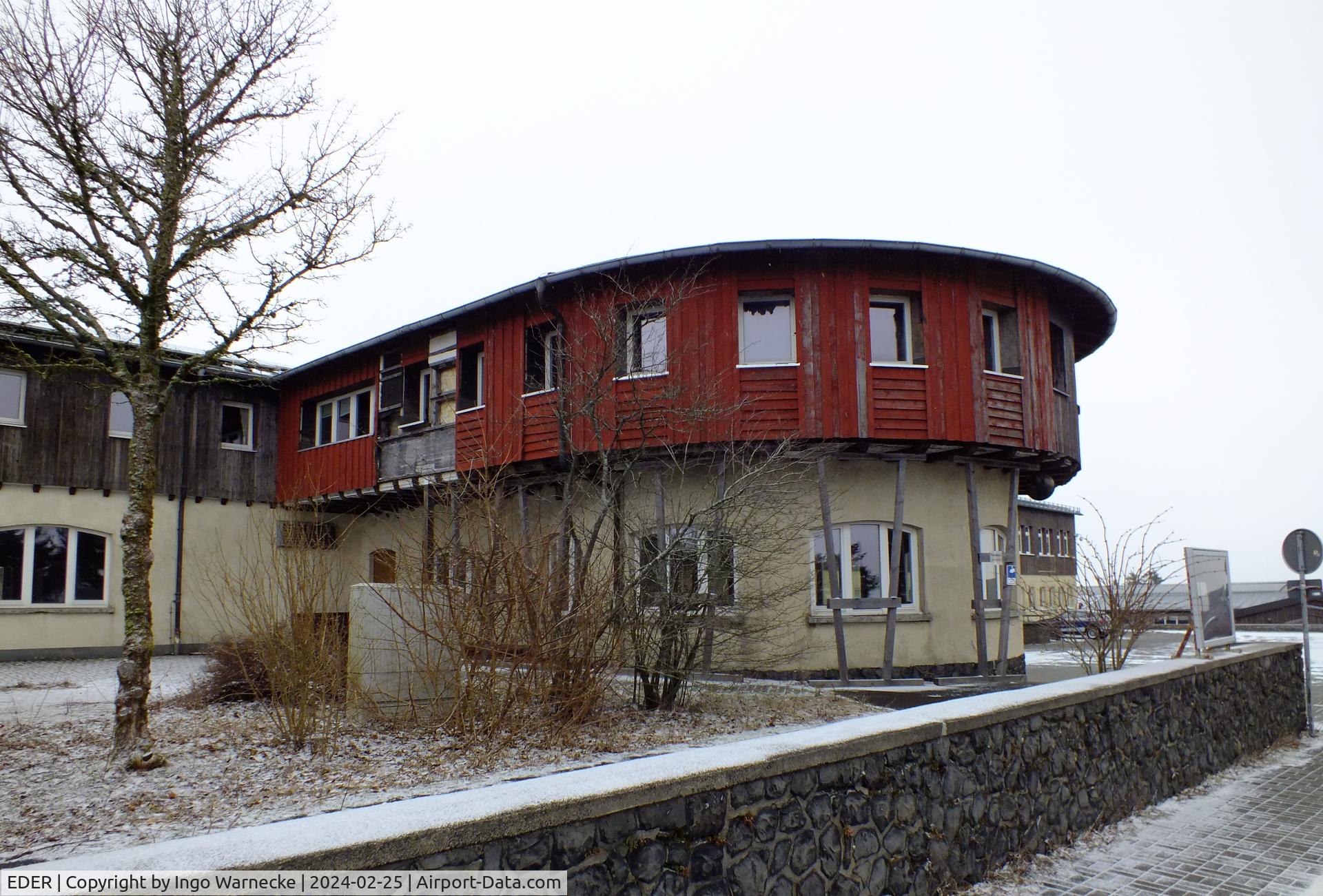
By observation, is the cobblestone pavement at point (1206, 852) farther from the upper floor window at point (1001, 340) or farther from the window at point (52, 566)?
the window at point (52, 566)

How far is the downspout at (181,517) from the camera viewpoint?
19312mm

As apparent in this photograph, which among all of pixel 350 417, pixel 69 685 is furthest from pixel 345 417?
pixel 69 685

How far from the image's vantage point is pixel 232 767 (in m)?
6.62

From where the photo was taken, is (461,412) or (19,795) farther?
(461,412)

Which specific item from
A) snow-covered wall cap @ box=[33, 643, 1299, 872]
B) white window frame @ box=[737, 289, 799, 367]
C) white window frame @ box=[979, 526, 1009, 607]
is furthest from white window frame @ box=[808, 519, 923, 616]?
snow-covered wall cap @ box=[33, 643, 1299, 872]

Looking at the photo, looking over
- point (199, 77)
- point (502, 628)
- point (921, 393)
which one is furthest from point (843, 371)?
point (199, 77)

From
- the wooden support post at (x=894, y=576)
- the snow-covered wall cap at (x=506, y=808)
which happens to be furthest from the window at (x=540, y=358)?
the snow-covered wall cap at (x=506, y=808)

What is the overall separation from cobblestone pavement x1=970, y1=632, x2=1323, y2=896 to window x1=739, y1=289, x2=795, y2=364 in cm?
779

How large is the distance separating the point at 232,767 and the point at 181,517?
14.8 meters

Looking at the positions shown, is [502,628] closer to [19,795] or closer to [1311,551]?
[19,795]

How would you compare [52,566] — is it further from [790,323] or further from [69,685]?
[790,323]

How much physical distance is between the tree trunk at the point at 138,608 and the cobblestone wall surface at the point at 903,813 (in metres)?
4.29

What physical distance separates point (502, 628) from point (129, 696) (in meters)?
2.63

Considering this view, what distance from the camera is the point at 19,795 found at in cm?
585
